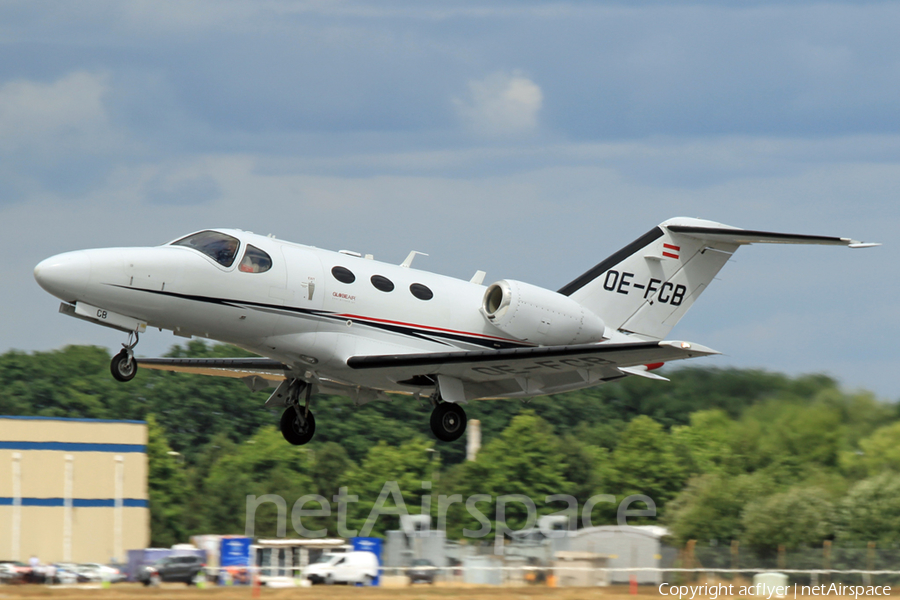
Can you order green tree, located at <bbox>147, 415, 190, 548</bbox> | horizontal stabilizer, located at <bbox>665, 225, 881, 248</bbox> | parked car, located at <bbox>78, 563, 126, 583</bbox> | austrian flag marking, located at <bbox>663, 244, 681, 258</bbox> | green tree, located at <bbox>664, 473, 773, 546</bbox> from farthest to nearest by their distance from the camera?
green tree, located at <bbox>147, 415, 190, 548</bbox> → green tree, located at <bbox>664, 473, 773, 546</bbox> → parked car, located at <bbox>78, 563, 126, 583</bbox> → austrian flag marking, located at <bbox>663, 244, 681, 258</bbox> → horizontal stabilizer, located at <bbox>665, 225, 881, 248</bbox>

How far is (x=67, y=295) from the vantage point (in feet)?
58.3

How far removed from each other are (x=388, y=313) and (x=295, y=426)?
11.1ft

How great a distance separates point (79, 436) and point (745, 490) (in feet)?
81.1

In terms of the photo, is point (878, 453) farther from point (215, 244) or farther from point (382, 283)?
point (215, 244)

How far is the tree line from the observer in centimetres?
3978

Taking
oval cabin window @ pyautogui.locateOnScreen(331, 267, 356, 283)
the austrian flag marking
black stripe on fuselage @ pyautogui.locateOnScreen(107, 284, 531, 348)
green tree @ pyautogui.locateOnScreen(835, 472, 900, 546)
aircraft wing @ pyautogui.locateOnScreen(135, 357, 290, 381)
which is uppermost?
the austrian flag marking

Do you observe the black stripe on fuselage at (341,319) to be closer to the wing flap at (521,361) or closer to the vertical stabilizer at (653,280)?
the wing flap at (521,361)

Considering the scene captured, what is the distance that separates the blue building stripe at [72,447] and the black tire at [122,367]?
24924 millimetres

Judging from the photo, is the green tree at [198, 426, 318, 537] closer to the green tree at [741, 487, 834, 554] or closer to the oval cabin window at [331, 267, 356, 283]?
the green tree at [741, 487, 834, 554]

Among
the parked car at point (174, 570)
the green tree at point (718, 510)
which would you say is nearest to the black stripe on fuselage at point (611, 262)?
the parked car at point (174, 570)

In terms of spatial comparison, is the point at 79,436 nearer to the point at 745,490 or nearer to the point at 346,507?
the point at 346,507

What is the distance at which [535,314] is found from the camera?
21062 millimetres

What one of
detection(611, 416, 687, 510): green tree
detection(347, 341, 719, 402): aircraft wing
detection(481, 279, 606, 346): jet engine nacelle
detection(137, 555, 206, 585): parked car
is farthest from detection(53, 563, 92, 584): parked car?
detection(611, 416, 687, 510): green tree

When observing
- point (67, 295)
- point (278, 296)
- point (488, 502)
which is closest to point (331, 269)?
point (278, 296)
